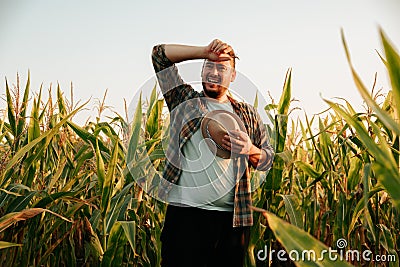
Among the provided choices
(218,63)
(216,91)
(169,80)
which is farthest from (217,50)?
(169,80)

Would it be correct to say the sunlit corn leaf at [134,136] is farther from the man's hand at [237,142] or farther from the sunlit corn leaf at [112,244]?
the man's hand at [237,142]

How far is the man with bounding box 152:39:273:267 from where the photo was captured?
1.42m

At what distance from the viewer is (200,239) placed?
1469 millimetres

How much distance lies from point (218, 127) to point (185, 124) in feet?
0.49

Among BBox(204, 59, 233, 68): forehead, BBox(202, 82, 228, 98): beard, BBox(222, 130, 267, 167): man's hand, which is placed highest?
BBox(204, 59, 233, 68): forehead

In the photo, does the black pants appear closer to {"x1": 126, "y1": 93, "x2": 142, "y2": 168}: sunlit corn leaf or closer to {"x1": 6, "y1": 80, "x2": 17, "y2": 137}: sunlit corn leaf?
{"x1": 126, "y1": 93, "x2": 142, "y2": 168}: sunlit corn leaf

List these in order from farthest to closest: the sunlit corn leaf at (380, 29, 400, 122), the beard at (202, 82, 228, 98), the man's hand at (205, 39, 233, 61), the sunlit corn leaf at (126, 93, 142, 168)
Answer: the sunlit corn leaf at (126, 93, 142, 168)
the beard at (202, 82, 228, 98)
the man's hand at (205, 39, 233, 61)
the sunlit corn leaf at (380, 29, 400, 122)

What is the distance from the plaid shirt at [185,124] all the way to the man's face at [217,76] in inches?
2.6

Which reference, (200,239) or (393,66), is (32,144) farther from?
(393,66)

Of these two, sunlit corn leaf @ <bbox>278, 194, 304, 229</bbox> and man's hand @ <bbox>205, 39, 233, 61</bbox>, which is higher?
man's hand @ <bbox>205, 39, 233, 61</bbox>

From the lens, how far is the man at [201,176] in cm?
142

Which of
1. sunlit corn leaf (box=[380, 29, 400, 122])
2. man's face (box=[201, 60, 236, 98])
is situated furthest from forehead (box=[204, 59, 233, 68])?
sunlit corn leaf (box=[380, 29, 400, 122])

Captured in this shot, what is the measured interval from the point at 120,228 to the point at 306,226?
31.3 inches

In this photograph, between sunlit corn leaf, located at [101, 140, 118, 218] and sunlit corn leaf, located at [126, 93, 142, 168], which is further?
sunlit corn leaf, located at [126, 93, 142, 168]
